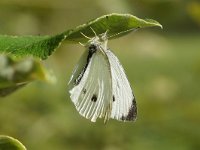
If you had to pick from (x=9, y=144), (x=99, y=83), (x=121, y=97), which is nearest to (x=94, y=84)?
(x=99, y=83)

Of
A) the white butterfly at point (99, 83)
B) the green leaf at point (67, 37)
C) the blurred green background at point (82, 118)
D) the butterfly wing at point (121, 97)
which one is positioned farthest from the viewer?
the blurred green background at point (82, 118)

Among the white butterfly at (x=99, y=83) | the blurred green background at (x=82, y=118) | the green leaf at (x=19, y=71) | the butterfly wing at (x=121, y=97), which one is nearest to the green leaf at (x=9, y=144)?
the green leaf at (x=19, y=71)

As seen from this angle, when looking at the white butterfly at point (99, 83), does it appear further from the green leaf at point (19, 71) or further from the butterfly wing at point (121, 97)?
the green leaf at point (19, 71)

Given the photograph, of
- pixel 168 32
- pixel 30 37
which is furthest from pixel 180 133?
pixel 168 32

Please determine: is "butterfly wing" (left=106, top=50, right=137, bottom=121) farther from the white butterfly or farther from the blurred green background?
the blurred green background

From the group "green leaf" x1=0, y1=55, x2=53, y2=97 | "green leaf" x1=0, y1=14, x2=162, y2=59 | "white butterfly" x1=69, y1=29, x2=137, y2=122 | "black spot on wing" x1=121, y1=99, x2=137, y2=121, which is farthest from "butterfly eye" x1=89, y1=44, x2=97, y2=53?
"green leaf" x1=0, y1=55, x2=53, y2=97

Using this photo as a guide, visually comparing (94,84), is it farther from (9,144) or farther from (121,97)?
(9,144)

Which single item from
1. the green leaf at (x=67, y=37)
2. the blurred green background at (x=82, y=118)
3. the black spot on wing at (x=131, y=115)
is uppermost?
the blurred green background at (x=82, y=118)

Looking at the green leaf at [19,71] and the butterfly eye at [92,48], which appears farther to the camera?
the butterfly eye at [92,48]
